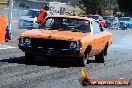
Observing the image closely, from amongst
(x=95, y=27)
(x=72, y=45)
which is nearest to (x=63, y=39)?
(x=72, y=45)

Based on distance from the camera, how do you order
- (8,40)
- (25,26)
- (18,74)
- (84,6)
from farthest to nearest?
(84,6), (25,26), (8,40), (18,74)

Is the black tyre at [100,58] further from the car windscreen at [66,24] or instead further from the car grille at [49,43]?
the car grille at [49,43]

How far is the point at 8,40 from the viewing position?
73.9 feet

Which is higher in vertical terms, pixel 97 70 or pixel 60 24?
pixel 60 24

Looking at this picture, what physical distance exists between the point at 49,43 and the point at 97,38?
2.06 meters

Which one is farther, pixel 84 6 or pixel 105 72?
pixel 84 6

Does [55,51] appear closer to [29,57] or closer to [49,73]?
[29,57]

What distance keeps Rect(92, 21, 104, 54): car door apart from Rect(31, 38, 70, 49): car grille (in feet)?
5.00

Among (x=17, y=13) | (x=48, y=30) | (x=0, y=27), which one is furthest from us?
(x=17, y=13)

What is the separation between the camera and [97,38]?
14289mm

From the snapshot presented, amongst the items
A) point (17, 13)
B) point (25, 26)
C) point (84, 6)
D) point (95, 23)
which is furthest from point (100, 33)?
point (84, 6)

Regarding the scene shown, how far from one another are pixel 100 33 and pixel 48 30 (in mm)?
2126

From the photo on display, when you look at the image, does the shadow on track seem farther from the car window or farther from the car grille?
the car window

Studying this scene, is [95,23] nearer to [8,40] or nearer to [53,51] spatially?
[53,51]
